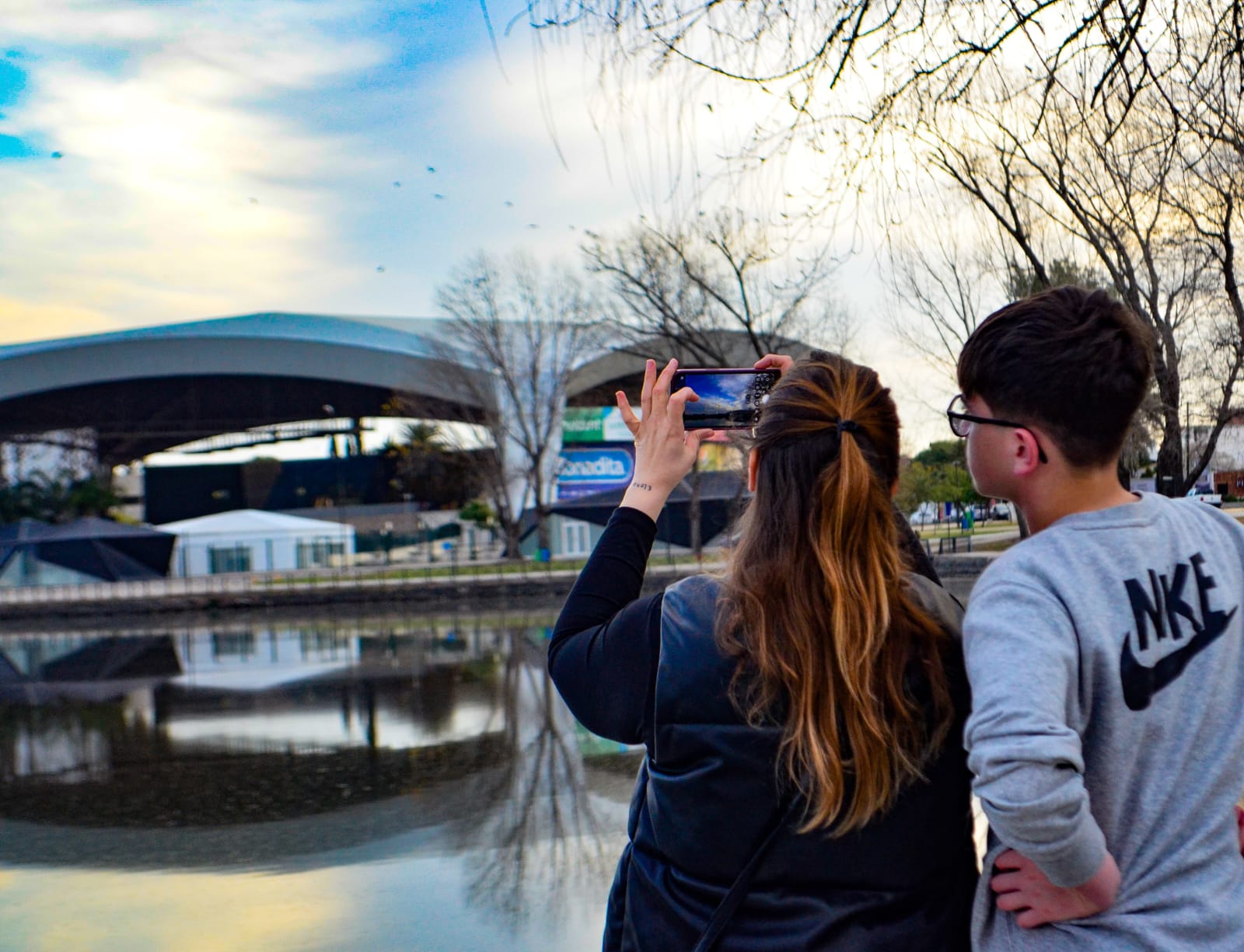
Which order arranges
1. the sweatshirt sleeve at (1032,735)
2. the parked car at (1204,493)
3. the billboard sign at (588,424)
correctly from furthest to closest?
the billboard sign at (588,424) → the parked car at (1204,493) → the sweatshirt sleeve at (1032,735)

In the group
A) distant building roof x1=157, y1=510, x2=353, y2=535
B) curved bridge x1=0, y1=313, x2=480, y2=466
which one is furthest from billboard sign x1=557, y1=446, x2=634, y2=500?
distant building roof x1=157, y1=510, x2=353, y2=535

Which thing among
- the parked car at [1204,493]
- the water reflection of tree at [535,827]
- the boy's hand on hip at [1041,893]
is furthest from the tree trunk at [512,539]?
the boy's hand on hip at [1041,893]

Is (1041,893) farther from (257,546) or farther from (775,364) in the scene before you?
(257,546)

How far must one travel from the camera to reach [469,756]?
903cm

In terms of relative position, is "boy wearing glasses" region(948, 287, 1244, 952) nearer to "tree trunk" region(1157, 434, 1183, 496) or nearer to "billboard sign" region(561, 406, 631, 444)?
"tree trunk" region(1157, 434, 1183, 496)

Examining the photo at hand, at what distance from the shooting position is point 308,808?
24.8 ft

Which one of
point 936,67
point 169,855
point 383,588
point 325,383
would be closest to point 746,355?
point 383,588

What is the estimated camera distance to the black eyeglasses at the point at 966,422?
4.37ft

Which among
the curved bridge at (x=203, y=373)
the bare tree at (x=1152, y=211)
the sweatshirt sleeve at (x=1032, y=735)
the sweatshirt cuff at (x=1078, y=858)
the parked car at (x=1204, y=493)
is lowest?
the sweatshirt cuff at (x=1078, y=858)

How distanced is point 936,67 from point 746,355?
32218 mm

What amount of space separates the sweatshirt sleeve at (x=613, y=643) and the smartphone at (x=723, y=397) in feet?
0.67

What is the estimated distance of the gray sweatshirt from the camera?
120 centimetres

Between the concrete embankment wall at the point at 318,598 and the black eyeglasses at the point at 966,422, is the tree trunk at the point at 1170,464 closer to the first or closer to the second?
the black eyeglasses at the point at 966,422

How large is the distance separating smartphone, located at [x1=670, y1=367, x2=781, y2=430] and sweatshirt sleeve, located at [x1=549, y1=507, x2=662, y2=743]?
205mm
